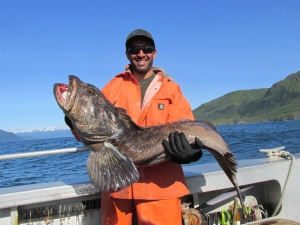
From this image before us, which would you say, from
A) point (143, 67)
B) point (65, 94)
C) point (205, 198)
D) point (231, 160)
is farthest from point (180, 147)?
point (205, 198)

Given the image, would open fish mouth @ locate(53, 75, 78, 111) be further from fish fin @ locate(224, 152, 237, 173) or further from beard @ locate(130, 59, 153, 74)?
fish fin @ locate(224, 152, 237, 173)

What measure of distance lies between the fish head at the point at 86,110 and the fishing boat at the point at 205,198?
76cm

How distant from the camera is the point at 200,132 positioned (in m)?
3.38

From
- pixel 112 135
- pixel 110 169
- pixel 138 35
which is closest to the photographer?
pixel 110 169

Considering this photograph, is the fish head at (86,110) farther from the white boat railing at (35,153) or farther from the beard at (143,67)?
the beard at (143,67)

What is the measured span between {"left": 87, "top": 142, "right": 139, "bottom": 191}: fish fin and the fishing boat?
2.47ft

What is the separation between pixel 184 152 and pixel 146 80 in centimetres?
116

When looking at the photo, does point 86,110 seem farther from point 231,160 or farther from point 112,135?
point 231,160

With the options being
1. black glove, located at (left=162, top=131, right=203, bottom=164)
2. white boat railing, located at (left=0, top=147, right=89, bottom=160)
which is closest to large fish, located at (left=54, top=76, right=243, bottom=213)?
black glove, located at (left=162, top=131, right=203, bottom=164)

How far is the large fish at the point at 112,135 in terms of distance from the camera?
3.06 m

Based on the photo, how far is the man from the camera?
327cm

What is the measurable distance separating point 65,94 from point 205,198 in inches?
121

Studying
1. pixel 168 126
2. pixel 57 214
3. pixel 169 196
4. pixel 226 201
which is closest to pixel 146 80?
pixel 168 126

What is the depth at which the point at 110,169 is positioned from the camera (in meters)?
3.12
